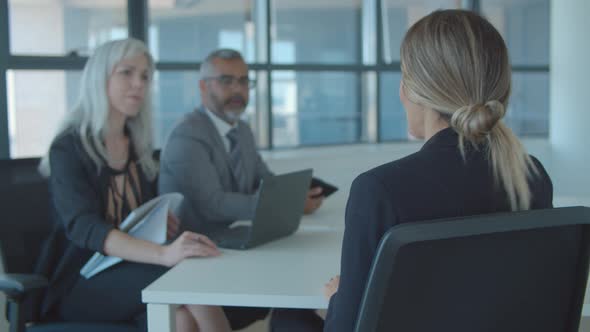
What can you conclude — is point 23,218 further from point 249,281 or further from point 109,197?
point 249,281

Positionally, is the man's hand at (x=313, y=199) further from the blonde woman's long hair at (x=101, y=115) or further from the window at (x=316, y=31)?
the window at (x=316, y=31)

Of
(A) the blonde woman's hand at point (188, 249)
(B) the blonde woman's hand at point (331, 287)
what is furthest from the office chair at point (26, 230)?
(B) the blonde woman's hand at point (331, 287)

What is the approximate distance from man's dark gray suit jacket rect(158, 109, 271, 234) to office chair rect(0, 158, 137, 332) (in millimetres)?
551

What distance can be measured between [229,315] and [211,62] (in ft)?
4.19

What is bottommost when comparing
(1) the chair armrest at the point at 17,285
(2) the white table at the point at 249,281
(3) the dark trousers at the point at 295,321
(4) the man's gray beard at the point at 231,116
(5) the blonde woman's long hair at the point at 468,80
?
(3) the dark trousers at the point at 295,321

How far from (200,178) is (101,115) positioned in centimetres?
50

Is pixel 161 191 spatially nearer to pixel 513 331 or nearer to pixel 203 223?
pixel 203 223

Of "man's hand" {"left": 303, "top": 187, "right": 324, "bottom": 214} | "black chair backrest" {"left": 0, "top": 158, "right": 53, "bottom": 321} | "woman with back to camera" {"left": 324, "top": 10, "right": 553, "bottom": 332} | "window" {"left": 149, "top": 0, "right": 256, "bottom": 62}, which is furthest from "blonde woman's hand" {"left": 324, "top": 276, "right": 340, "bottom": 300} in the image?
"window" {"left": 149, "top": 0, "right": 256, "bottom": 62}

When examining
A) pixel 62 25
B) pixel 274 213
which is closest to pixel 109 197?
pixel 274 213

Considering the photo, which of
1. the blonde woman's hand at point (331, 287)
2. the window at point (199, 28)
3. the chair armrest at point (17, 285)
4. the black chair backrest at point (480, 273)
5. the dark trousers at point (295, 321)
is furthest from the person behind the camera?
the window at point (199, 28)

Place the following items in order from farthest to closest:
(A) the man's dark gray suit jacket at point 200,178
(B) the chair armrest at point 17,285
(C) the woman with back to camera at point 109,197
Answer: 1. (A) the man's dark gray suit jacket at point 200,178
2. (C) the woman with back to camera at point 109,197
3. (B) the chair armrest at point 17,285

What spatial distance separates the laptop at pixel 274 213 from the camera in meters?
2.14

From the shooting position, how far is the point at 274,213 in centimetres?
222

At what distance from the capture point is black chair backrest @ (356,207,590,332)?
1112 mm
